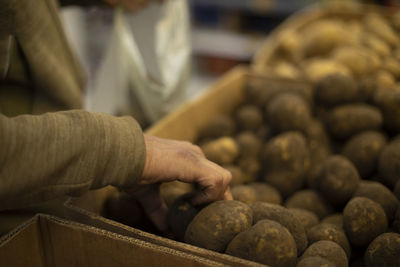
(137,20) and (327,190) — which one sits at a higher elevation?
(137,20)

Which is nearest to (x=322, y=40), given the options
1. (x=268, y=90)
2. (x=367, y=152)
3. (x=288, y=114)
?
(x=268, y=90)

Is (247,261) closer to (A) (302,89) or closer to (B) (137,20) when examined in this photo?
(A) (302,89)

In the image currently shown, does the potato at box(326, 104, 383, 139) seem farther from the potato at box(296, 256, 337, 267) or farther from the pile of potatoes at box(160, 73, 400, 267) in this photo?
the potato at box(296, 256, 337, 267)

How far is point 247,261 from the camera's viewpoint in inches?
24.5

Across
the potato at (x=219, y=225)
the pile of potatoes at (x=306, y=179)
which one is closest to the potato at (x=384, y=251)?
the pile of potatoes at (x=306, y=179)

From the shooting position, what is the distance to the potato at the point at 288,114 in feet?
3.92

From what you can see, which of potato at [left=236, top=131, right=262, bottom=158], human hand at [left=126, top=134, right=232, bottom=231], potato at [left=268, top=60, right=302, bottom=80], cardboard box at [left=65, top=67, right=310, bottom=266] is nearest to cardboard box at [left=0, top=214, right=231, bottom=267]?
cardboard box at [left=65, top=67, right=310, bottom=266]

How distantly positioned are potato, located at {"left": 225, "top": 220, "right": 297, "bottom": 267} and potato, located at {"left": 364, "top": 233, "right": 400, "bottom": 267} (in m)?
0.17

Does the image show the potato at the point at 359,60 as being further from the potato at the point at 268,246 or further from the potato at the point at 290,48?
the potato at the point at 268,246

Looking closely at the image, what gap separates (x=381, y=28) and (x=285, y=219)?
1.60 m

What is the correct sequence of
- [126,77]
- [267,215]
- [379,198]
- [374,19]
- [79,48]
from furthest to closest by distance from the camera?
[374,19]
[79,48]
[126,77]
[379,198]
[267,215]

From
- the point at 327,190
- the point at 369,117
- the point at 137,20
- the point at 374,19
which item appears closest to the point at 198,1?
the point at 374,19

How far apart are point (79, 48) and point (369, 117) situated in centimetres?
141

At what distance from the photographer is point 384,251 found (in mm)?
724
